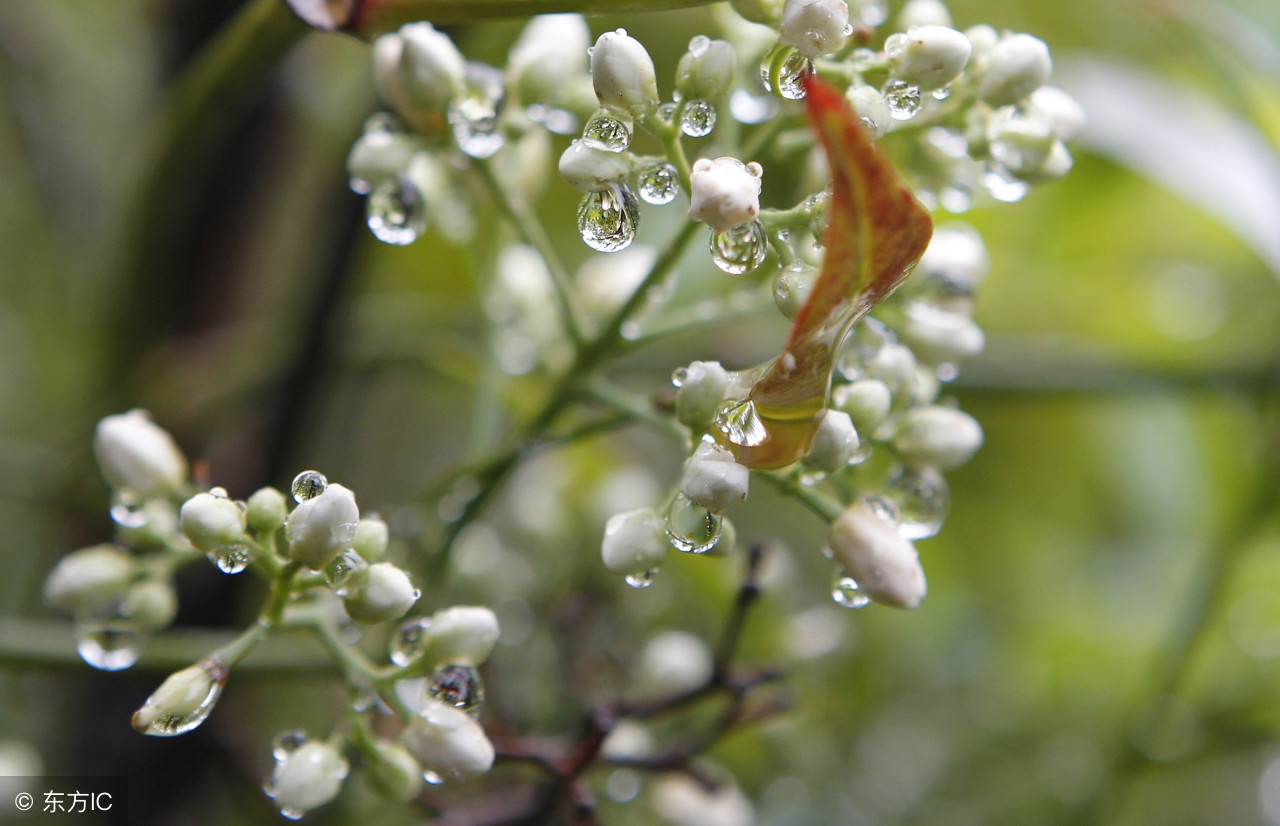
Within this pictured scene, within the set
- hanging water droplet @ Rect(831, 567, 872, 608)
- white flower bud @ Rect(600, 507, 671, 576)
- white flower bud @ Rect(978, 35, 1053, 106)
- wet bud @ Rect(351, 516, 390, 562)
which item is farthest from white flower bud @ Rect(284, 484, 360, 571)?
white flower bud @ Rect(978, 35, 1053, 106)

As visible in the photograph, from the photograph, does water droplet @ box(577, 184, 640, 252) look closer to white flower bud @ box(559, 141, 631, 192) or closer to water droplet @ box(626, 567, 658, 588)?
white flower bud @ box(559, 141, 631, 192)

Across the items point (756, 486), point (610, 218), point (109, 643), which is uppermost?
point (610, 218)

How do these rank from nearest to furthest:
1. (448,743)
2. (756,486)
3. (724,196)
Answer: (724,196) < (448,743) < (756,486)

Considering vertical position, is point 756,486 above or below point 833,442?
below

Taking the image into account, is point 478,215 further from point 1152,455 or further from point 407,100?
point 1152,455

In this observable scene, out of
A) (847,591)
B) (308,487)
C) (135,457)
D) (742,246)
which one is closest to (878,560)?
(847,591)

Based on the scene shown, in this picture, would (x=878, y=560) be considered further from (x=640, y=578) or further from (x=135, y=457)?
(x=135, y=457)

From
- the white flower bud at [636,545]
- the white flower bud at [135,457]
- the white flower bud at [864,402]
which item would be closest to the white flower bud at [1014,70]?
the white flower bud at [864,402]
